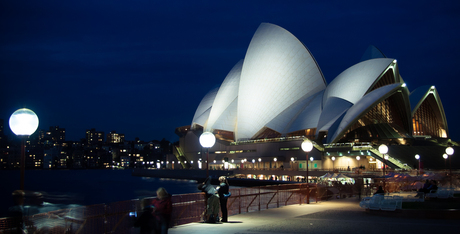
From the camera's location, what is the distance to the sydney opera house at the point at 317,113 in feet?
150

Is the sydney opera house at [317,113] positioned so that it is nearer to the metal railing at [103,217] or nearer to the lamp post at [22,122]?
the metal railing at [103,217]

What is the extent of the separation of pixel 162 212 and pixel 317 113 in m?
44.9

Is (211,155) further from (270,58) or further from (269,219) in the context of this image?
(269,219)

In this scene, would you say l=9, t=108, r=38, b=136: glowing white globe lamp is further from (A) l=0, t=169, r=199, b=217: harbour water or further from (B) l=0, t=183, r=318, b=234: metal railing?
(A) l=0, t=169, r=199, b=217: harbour water

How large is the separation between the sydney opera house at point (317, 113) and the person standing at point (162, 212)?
1551 inches

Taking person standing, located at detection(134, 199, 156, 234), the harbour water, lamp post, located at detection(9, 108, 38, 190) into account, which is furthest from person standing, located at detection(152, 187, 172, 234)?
the harbour water

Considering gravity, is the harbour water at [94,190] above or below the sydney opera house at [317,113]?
below

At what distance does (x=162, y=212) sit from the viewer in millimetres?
6926

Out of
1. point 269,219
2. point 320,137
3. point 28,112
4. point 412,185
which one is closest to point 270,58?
point 320,137

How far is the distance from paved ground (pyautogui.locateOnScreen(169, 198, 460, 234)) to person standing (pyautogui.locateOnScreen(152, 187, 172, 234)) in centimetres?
250

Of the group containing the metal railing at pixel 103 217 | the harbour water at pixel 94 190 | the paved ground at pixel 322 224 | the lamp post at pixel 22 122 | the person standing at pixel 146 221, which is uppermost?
the lamp post at pixel 22 122

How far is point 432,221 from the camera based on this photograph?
35.2ft

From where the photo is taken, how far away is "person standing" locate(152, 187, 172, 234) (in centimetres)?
679

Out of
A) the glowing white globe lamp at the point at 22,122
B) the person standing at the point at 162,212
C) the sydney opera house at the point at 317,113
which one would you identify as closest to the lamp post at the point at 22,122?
the glowing white globe lamp at the point at 22,122
